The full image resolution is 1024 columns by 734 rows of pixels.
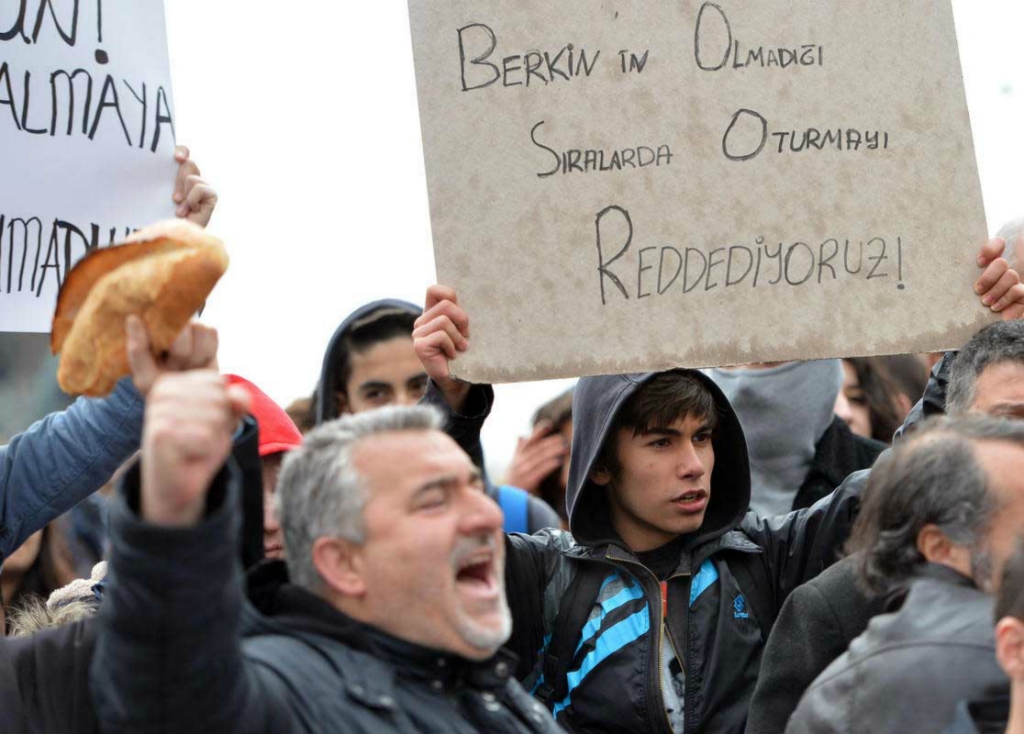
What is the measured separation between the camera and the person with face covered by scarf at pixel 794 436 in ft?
15.4

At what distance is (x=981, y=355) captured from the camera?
343 cm

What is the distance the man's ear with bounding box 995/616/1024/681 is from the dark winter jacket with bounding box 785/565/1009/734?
0.11 m

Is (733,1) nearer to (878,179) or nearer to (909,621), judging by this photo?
(878,179)

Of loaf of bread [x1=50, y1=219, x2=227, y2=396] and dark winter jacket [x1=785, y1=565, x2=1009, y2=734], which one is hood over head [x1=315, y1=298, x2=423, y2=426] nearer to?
loaf of bread [x1=50, y1=219, x2=227, y2=396]

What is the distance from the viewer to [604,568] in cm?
361

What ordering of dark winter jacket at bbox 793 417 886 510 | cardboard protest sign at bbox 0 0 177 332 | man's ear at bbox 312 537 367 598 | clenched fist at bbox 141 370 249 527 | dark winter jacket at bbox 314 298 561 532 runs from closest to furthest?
clenched fist at bbox 141 370 249 527 < man's ear at bbox 312 537 367 598 < cardboard protest sign at bbox 0 0 177 332 < dark winter jacket at bbox 793 417 886 510 < dark winter jacket at bbox 314 298 561 532

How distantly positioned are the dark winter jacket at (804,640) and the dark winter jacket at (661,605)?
0.33 metres

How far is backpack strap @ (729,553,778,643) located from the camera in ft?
11.6

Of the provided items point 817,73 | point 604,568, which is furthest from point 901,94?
point 604,568

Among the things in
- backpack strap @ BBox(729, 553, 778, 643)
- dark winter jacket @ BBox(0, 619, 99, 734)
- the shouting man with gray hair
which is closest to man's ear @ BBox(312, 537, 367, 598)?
the shouting man with gray hair

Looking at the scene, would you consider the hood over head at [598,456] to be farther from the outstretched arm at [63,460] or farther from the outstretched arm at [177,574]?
the outstretched arm at [177,574]

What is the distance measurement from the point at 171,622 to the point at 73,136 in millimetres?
1895

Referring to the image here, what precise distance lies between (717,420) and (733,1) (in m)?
1.11

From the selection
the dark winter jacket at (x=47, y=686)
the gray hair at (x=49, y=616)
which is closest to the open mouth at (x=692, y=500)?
the gray hair at (x=49, y=616)
